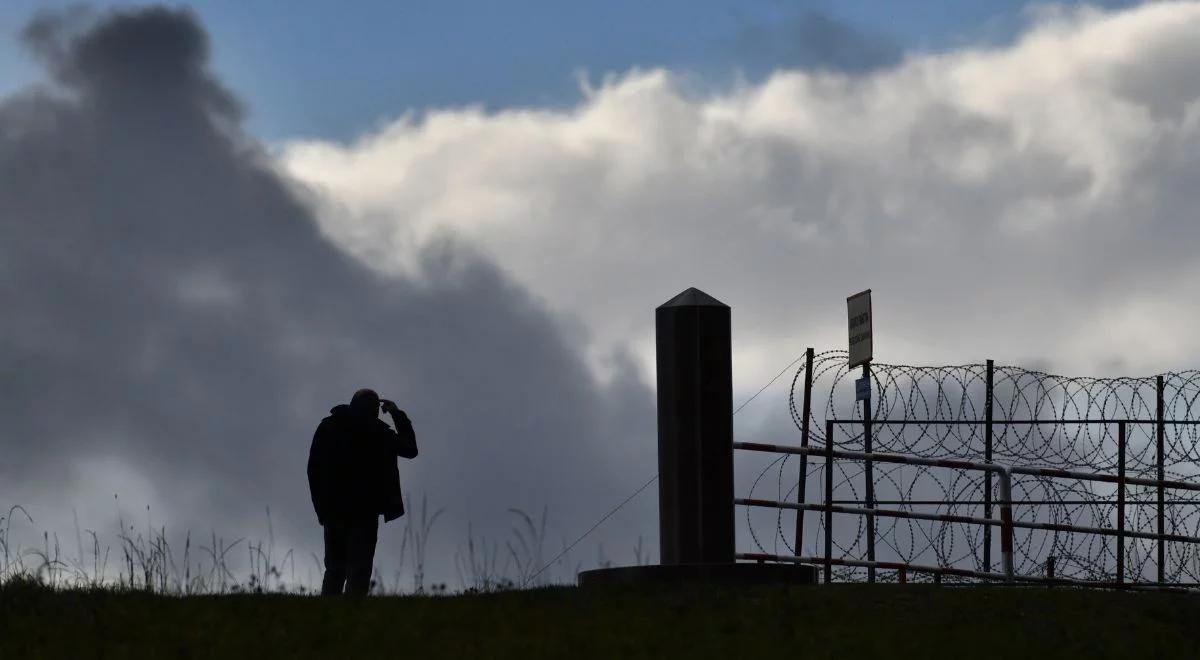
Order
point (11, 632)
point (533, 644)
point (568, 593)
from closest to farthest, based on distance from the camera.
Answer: point (533, 644)
point (11, 632)
point (568, 593)

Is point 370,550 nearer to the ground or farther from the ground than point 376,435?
nearer to the ground

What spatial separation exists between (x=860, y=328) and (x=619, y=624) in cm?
862

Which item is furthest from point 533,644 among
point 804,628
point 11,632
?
point 11,632

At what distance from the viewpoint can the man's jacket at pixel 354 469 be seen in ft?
38.4

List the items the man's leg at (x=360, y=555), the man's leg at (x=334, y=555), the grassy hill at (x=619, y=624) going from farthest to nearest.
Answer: the man's leg at (x=334, y=555), the man's leg at (x=360, y=555), the grassy hill at (x=619, y=624)

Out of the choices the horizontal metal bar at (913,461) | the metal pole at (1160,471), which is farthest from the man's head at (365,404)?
the metal pole at (1160,471)

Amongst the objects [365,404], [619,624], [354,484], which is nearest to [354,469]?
[354,484]

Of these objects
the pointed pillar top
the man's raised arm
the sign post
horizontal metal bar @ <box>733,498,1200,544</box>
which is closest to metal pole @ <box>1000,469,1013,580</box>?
horizontal metal bar @ <box>733,498,1200,544</box>

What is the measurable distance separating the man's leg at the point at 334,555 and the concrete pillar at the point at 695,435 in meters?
2.20

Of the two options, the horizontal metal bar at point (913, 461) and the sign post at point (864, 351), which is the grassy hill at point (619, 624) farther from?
the sign post at point (864, 351)

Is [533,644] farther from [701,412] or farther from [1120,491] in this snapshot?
[1120,491]

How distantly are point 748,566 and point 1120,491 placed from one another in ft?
22.7

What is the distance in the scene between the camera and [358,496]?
11.7 metres

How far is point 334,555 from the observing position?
1183 cm
